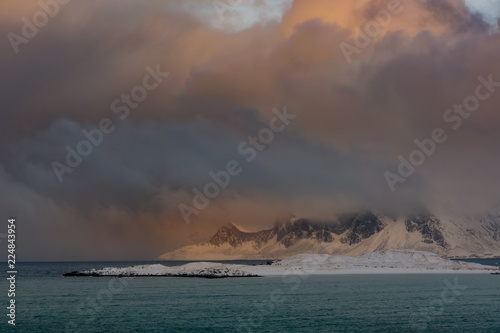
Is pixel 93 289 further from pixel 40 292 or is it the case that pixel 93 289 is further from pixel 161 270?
pixel 161 270

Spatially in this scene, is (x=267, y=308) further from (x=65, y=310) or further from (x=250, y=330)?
(x=65, y=310)

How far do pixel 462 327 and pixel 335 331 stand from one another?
50.1 ft

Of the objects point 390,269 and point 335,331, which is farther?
point 390,269

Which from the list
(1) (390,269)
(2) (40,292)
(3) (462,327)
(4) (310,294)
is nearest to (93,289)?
(2) (40,292)

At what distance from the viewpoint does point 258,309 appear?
8462cm

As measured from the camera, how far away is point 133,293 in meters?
113

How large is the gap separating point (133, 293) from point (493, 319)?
66.5 metres

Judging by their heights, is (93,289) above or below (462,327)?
above

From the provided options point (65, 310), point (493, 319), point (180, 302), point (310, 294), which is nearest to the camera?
point (493, 319)

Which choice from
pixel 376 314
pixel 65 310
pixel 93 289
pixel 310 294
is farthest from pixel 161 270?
pixel 376 314

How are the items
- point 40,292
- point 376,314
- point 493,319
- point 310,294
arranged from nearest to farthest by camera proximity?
point 493,319 < point 376,314 < point 310,294 < point 40,292

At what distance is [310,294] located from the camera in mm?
107688

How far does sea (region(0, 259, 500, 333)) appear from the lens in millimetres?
68938

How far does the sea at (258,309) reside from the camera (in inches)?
2714
